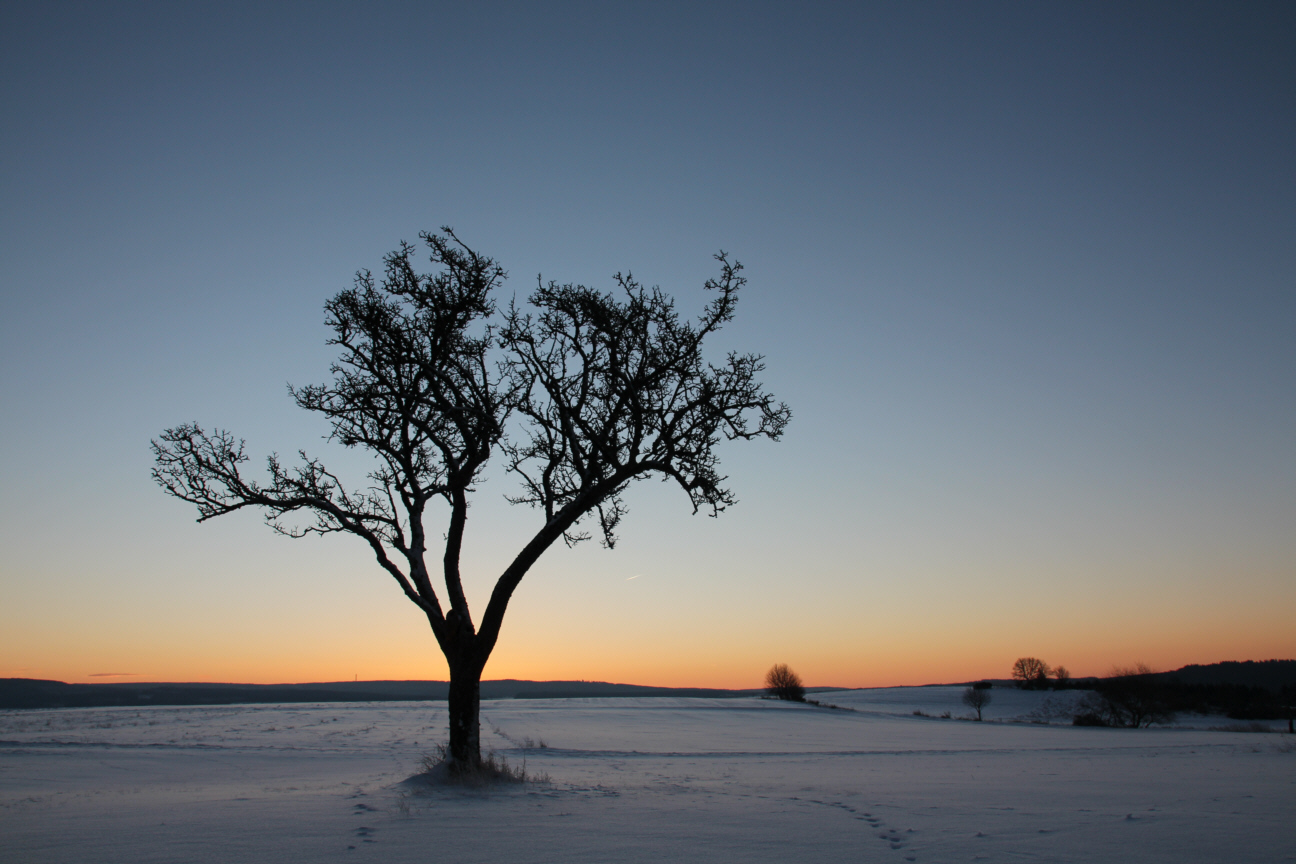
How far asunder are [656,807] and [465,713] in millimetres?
4203

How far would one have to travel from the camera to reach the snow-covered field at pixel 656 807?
6.33m

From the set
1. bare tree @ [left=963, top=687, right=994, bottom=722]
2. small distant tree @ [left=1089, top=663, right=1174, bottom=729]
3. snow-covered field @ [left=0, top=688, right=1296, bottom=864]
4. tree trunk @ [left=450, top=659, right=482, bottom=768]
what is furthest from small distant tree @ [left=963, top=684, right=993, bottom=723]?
tree trunk @ [left=450, top=659, right=482, bottom=768]

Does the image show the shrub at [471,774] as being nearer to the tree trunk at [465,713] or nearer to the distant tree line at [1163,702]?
the tree trunk at [465,713]

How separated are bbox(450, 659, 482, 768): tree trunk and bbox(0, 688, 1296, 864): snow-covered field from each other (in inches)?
A: 41.7

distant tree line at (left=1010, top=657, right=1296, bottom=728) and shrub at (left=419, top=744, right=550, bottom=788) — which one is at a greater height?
shrub at (left=419, top=744, right=550, bottom=788)

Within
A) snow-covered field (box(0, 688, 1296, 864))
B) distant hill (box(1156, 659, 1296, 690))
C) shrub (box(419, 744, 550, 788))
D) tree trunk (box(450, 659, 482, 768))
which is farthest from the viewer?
distant hill (box(1156, 659, 1296, 690))

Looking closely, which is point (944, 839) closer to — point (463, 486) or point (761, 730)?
point (463, 486)

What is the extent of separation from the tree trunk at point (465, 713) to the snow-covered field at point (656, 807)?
1059mm

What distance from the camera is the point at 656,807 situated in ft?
29.7

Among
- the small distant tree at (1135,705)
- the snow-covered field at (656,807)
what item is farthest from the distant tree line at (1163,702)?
the snow-covered field at (656,807)

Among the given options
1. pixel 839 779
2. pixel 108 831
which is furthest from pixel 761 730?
pixel 108 831

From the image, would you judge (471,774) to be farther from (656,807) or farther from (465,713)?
(656,807)

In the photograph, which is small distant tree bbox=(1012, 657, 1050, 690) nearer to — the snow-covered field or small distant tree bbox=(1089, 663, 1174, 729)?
small distant tree bbox=(1089, 663, 1174, 729)

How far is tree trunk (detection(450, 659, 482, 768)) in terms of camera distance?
37.8 feet
